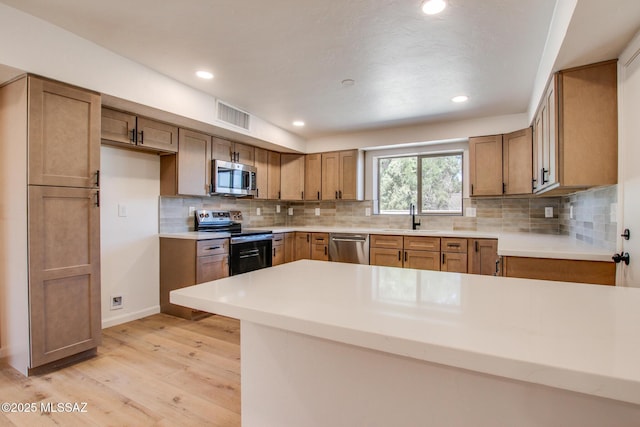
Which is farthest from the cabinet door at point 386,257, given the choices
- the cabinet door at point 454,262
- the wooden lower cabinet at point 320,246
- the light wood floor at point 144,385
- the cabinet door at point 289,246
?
the light wood floor at point 144,385

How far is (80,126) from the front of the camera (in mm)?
2271

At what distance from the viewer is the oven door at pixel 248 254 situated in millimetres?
3664

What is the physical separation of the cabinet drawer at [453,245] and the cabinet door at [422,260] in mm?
127

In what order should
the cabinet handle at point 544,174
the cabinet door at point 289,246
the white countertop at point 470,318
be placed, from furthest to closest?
the cabinet door at point 289,246 → the cabinet handle at point 544,174 → the white countertop at point 470,318

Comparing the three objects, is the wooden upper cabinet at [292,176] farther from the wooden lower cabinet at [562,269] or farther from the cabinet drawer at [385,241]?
the wooden lower cabinet at [562,269]

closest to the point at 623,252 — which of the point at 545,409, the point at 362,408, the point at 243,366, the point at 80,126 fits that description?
the point at 545,409

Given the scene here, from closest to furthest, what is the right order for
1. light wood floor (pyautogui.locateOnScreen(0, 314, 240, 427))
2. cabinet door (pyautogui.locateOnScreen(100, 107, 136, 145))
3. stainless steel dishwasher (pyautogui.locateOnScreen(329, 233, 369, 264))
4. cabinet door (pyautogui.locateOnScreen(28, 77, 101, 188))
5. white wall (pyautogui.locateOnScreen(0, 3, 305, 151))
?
light wood floor (pyautogui.locateOnScreen(0, 314, 240, 427)), white wall (pyautogui.locateOnScreen(0, 3, 305, 151)), cabinet door (pyautogui.locateOnScreen(28, 77, 101, 188)), cabinet door (pyautogui.locateOnScreen(100, 107, 136, 145)), stainless steel dishwasher (pyautogui.locateOnScreen(329, 233, 369, 264))

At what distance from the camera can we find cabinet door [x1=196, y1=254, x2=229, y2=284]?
3.26 meters

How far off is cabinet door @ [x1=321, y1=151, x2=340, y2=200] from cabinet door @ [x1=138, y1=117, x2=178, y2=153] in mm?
2247

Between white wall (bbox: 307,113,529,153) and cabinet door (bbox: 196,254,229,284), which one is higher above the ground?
white wall (bbox: 307,113,529,153)

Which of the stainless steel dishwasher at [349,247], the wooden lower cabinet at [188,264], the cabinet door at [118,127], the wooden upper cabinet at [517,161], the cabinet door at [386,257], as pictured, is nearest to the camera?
the cabinet door at [118,127]

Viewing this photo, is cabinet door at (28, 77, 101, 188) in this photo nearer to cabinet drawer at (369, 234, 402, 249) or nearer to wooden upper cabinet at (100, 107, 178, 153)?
wooden upper cabinet at (100, 107, 178, 153)

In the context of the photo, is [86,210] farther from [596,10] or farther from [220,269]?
[596,10]

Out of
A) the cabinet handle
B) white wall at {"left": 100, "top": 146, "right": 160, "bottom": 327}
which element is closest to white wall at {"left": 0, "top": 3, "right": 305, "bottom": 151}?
white wall at {"left": 100, "top": 146, "right": 160, "bottom": 327}
